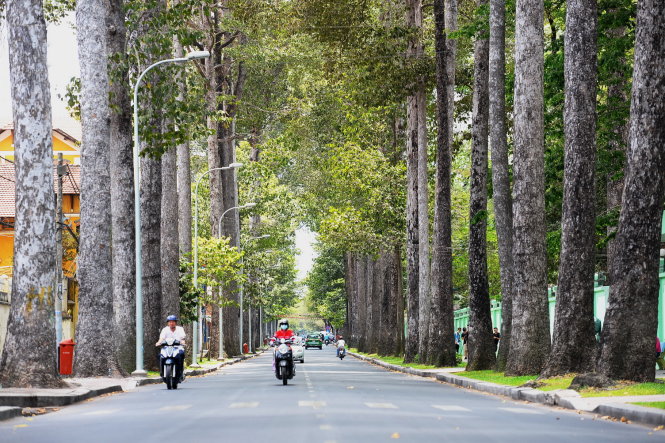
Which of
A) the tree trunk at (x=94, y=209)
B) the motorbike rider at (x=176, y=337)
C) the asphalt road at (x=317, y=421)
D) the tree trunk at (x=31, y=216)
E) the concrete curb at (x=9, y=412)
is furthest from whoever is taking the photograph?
the tree trunk at (x=94, y=209)

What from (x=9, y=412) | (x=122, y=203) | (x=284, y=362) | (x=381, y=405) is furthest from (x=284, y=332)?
(x=9, y=412)

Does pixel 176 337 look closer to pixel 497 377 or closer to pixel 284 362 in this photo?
pixel 284 362

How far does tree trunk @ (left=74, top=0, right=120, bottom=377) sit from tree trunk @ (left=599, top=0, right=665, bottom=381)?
1223 centimetres

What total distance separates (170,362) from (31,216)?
19.5 ft

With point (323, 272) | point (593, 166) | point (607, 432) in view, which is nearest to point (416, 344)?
point (593, 166)

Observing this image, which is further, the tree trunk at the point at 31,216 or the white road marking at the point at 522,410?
the tree trunk at the point at 31,216

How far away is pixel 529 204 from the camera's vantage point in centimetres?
2358

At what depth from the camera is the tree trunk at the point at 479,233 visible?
2967cm

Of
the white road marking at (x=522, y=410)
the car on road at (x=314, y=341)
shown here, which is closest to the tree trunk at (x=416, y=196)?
the white road marking at (x=522, y=410)

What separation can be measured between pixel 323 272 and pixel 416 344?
6389 cm

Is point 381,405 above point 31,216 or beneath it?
beneath

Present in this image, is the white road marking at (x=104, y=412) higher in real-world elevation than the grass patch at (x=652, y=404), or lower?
lower

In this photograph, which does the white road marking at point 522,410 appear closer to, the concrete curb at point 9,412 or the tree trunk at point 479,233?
the concrete curb at point 9,412

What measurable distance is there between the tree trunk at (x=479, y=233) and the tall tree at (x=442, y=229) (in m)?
4.88
